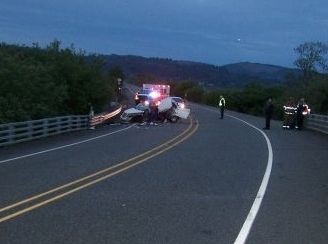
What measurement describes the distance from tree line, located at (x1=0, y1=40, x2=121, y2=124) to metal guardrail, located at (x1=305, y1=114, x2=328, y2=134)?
15213 millimetres

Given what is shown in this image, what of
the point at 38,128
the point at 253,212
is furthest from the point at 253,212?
the point at 38,128

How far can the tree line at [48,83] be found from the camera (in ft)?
130

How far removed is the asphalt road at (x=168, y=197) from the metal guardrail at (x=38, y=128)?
3615 mm

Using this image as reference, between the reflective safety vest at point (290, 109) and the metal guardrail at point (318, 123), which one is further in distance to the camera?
the reflective safety vest at point (290, 109)

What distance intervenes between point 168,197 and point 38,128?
20137 mm

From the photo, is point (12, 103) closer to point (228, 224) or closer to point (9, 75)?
point (9, 75)

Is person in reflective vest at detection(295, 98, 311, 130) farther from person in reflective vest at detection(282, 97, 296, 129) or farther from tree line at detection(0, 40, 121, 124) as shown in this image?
tree line at detection(0, 40, 121, 124)

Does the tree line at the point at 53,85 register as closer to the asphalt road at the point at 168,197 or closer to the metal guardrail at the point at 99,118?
the metal guardrail at the point at 99,118

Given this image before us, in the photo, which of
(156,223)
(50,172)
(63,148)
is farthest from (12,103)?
(156,223)

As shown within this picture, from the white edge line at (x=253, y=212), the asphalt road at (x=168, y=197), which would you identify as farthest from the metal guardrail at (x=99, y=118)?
the white edge line at (x=253, y=212)

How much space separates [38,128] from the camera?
32.0 meters

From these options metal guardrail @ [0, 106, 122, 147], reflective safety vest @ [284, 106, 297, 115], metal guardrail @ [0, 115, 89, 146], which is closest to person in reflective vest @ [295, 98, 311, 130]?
reflective safety vest @ [284, 106, 297, 115]

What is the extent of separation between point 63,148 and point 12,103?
1348 cm

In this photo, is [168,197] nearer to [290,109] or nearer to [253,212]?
[253,212]
